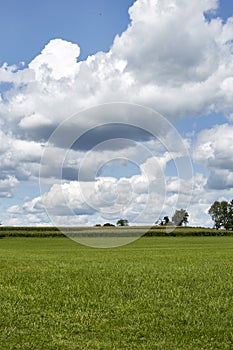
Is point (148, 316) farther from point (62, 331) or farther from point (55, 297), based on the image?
point (55, 297)

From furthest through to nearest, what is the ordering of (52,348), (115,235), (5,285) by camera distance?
(115,235) < (5,285) < (52,348)

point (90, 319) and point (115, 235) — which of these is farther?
point (115, 235)

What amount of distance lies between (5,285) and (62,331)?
27.3 ft

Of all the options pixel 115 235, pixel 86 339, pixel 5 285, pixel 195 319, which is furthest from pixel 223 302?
pixel 115 235

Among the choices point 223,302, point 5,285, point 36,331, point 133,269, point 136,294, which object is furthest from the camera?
point 133,269

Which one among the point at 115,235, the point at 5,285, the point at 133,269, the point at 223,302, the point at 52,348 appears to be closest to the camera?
the point at 52,348

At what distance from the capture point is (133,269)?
28359 millimetres

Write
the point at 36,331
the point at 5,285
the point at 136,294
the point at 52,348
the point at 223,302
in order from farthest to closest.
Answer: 1. the point at 5,285
2. the point at 136,294
3. the point at 223,302
4. the point at 36,331
5. the point at 52,348

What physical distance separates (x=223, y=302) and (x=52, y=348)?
7615 mm

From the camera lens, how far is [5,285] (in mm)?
22891

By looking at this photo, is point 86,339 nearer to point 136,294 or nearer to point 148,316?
point 148,316

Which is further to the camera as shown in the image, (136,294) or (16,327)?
(136,294)

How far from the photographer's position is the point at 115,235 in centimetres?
11106

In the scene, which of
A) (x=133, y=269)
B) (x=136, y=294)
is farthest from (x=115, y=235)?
(x=136, y=294)
